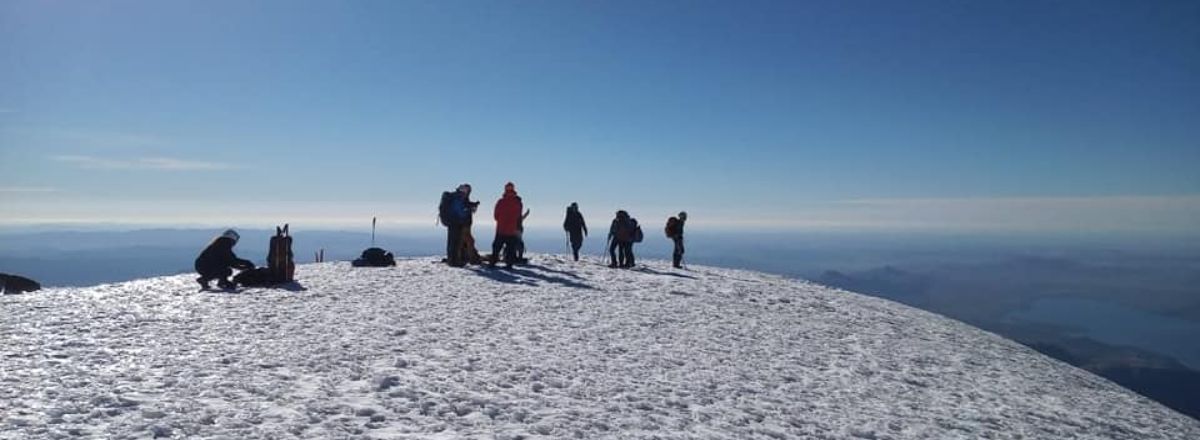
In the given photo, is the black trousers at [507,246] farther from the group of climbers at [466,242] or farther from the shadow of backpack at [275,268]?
the shadow of backpack at [275,268]

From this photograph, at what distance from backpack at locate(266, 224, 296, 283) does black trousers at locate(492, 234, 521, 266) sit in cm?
736

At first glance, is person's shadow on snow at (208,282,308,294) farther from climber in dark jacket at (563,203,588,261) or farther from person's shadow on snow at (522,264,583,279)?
climber in dark jacket at (563,203,588,261)

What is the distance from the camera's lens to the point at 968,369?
14883mm

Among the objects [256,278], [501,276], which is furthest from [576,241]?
[256,278]

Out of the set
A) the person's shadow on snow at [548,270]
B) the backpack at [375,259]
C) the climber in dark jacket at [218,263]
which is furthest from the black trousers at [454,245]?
the climber in dark jacket at [218,263]

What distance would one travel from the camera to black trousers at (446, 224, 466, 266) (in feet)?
80.1

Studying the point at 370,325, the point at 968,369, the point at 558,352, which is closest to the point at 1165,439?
the point at 968,369

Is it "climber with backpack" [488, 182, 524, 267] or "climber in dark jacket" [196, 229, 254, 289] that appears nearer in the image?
"climber in dark jacket" [196, 229, 254, 289]

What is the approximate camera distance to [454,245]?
81.4ft

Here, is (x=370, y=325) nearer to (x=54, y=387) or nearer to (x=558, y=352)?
(x=558, y=352)

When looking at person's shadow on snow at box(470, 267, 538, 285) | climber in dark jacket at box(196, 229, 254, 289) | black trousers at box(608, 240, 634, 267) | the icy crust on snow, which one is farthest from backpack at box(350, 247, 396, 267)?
black trousers at box(608, 240, 634, 267)

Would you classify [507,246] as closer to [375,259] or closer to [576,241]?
[576,241]

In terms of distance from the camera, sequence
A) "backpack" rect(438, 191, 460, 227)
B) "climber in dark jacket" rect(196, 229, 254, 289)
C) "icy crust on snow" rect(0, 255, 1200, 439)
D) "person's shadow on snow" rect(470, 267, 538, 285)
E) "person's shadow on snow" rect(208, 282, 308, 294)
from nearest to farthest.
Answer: "icy crust on snow" rect(0, 255, 1200, 439) → "person's shadow on snow" rect(208, 282, 308, 294) → "climber in dark jacket" rect(196, 229, 254, 289) → "person's shadow on snow" rect(470, 267, 538, 285) → "backpack" rect(438, 191, 460, 227)

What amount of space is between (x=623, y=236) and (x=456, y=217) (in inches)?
302
